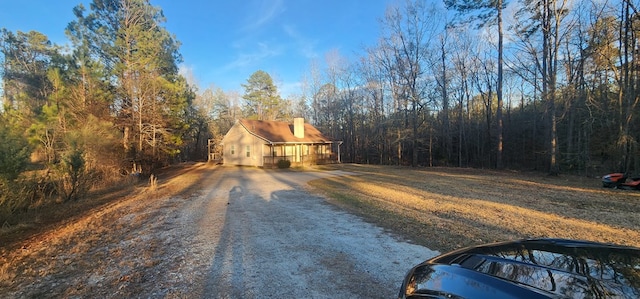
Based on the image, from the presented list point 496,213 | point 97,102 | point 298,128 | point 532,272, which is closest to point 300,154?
point 298,128

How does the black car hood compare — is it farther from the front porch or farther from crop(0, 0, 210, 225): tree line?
the front porch

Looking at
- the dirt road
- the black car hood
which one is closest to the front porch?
the dirt road

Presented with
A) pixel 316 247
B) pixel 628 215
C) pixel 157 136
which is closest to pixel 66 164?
pixel 316 247

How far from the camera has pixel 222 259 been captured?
13.7 feet

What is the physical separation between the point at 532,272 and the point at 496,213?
6.12m

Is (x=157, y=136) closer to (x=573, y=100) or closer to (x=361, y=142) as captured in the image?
(x=361, y=142)

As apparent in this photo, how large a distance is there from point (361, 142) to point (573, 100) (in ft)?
69.4

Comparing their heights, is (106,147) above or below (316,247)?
above

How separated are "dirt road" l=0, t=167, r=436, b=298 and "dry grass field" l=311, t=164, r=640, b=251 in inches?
30.6

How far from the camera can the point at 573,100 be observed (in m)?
16.5

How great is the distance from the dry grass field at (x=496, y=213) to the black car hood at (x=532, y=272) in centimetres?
261

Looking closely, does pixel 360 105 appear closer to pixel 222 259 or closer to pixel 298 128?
pixel 298 128

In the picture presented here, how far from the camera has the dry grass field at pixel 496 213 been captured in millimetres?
5188

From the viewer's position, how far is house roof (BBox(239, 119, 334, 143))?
26047 millimetres
